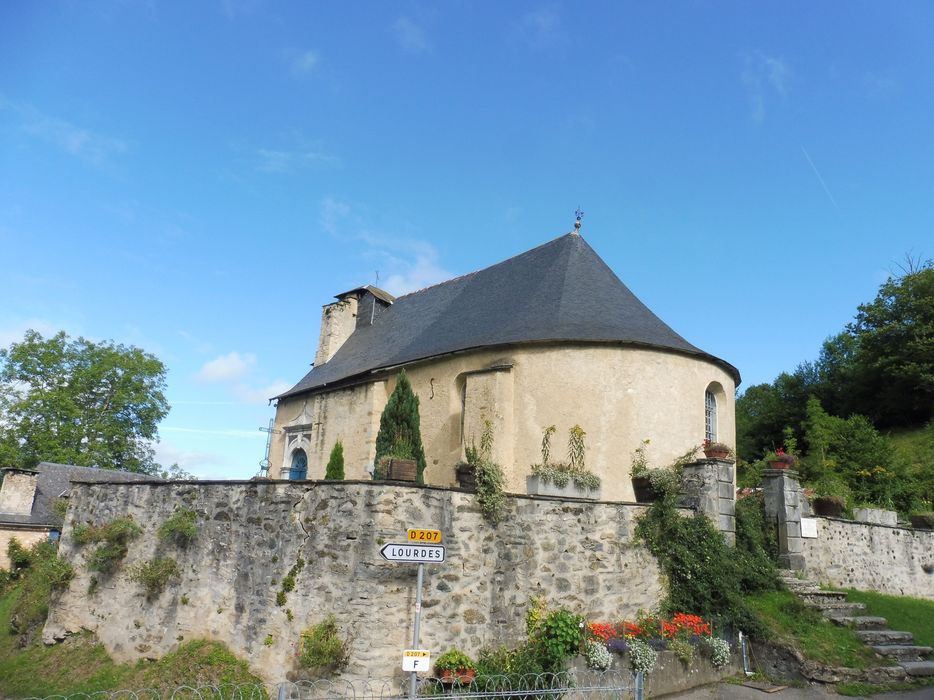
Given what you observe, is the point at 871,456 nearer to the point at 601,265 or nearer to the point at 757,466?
the point at 757,466

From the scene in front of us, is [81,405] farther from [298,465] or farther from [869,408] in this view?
[869,408]

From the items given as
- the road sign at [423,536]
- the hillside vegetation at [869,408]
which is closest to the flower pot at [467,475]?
the road sign at [423,536]

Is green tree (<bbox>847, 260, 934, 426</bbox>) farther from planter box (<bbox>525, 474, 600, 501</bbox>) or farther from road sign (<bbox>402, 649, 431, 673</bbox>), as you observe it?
road sign (<bbox>402, 649, 431, 673</bbox>)

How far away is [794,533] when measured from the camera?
39.1ft

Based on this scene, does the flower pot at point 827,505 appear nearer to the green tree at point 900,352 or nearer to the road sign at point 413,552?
the road sign at point 413,552

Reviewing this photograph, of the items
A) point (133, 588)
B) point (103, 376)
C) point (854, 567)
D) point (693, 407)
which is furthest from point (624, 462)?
point (103, 376)

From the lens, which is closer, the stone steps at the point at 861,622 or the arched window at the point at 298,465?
the stone steps at the point at 861,622

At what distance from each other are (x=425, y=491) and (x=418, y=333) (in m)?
12.1

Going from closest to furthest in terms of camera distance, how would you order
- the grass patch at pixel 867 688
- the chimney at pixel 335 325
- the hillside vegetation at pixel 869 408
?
the grass patch at pixel 867 688 → the hillside vegetation at pixel 869 408 → the chimney at pixel 335 325

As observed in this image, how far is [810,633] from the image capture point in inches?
376

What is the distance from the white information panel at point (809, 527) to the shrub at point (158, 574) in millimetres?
10436

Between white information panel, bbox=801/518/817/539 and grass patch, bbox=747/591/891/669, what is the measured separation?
1.93 meters

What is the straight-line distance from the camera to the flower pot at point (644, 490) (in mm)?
10203

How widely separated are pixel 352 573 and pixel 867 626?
25.8 feet
